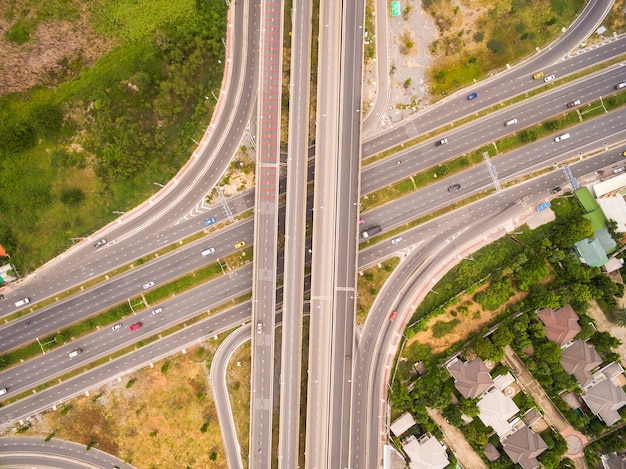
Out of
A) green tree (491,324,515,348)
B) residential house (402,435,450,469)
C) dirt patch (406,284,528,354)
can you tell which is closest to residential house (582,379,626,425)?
green tree (491,324,515,348)

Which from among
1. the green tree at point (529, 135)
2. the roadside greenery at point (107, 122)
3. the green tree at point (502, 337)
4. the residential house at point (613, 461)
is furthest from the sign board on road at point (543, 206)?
the roadside greenery at point (107, 122)

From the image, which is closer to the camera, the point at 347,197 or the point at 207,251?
the point at 347,197

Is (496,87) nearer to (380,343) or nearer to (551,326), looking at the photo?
(551,326)

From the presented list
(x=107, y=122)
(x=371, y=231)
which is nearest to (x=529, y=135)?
(x=371, y=231)

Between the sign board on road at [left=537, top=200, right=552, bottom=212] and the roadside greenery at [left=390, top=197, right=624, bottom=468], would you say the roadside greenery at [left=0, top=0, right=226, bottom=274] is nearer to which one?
the roadside greenery at [left=390, top=197, right=624, bottom=468]

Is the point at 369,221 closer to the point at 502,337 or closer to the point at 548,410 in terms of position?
the point at 502,337

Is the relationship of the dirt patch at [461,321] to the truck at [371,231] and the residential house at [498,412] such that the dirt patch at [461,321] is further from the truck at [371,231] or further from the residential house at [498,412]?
the truck at [371,231]
